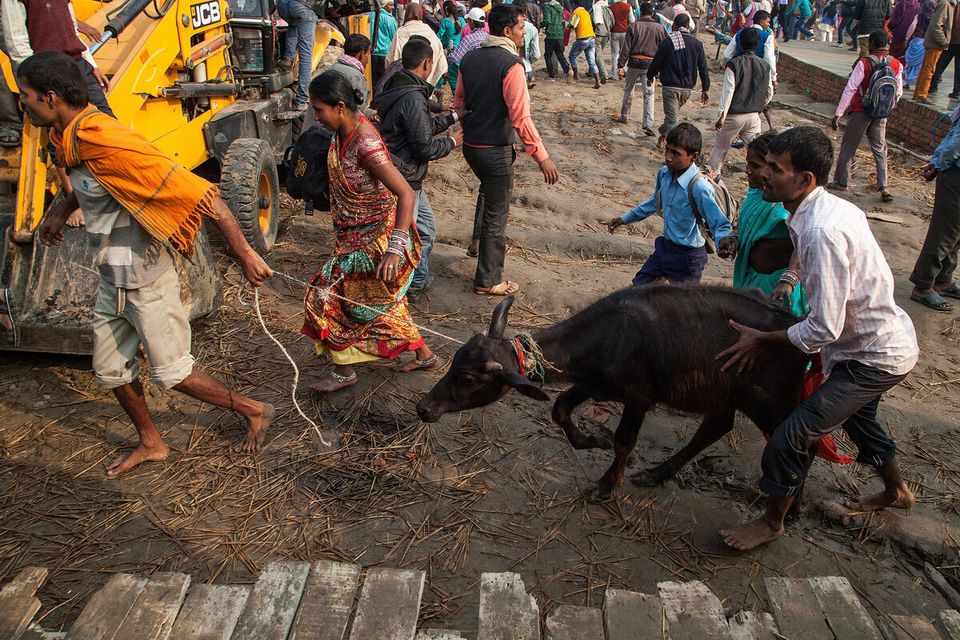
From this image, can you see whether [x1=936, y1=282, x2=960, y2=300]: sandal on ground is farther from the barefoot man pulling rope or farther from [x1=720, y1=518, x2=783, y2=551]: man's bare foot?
the barefoot man pulling rope

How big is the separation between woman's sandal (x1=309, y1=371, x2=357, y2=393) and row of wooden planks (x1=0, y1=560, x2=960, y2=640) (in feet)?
7.25

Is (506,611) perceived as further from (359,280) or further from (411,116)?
(411,116)

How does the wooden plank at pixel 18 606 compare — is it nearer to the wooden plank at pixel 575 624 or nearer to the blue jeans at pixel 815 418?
the wooden plank at pixel 575 624

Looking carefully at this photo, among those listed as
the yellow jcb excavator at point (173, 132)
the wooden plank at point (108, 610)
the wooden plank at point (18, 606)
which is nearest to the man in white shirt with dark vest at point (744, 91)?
the yellow jcb excavator at point (173, 132)

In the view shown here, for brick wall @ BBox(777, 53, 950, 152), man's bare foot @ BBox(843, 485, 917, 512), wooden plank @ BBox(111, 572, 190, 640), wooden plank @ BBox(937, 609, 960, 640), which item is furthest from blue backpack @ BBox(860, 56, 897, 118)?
wooden plank @ BBox(111, 572, 190, 640)

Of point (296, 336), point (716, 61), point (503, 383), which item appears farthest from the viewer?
point (716, 61)

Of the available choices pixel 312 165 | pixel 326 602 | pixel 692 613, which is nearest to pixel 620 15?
pixel 312 165

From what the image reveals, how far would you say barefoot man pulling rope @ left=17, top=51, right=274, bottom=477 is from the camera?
3.19 m

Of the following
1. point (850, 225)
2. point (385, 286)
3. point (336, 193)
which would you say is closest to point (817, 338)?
point (850, 225)

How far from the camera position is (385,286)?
4.43m

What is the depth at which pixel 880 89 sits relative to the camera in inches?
340

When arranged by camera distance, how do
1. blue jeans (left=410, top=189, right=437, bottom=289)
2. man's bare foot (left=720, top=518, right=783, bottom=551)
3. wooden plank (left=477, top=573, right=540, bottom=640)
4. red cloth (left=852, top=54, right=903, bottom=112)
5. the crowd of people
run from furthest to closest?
A: red cloth (left=852, top=54, right=903, bottom=112) < blue jeans (left=410, top=189, right=437, bottom=289) < man's bare foot (left=720, top=518, right=783, bottom=551) < the crowd of people < wooden plank (left=477, top=573, right=540, bottom=640)

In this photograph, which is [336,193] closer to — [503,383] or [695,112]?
[503,383]

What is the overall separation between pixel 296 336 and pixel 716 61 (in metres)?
19.4
